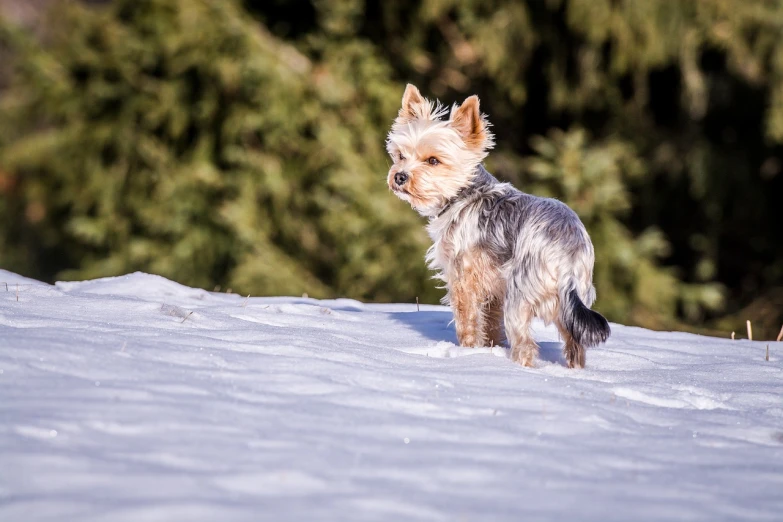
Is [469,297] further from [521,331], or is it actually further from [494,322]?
[521,331]

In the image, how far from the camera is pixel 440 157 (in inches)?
235

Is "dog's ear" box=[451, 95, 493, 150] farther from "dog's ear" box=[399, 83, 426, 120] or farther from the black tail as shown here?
the black tail

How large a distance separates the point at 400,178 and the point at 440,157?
0.97ft

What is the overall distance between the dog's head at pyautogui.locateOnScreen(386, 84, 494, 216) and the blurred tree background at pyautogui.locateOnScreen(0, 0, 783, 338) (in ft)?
23.8

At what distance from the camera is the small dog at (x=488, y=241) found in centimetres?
501

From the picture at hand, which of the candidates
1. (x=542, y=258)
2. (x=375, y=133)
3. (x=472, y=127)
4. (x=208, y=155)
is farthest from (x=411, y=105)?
(x=208, y=155)

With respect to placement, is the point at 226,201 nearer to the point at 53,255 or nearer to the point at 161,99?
the point at 161,99

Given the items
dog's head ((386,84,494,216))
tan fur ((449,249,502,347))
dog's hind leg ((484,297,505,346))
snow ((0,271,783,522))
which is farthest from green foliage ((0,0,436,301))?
snow ((0,271,783,522))

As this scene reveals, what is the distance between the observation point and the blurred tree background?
45.0 feet

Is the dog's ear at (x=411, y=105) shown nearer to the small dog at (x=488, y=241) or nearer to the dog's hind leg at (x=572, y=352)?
the small dog at (x=488, y=241)

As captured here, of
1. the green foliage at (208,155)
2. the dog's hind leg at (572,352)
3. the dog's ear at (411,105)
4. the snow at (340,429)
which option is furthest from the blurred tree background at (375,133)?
the snow at (340,429)

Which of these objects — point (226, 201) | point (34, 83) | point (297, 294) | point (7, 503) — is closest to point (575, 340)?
point (7, 503)

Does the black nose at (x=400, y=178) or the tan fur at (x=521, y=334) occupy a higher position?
the black nose at (x=400, y=178)

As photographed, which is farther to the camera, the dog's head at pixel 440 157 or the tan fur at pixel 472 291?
the dog's head at pixel 440 157
